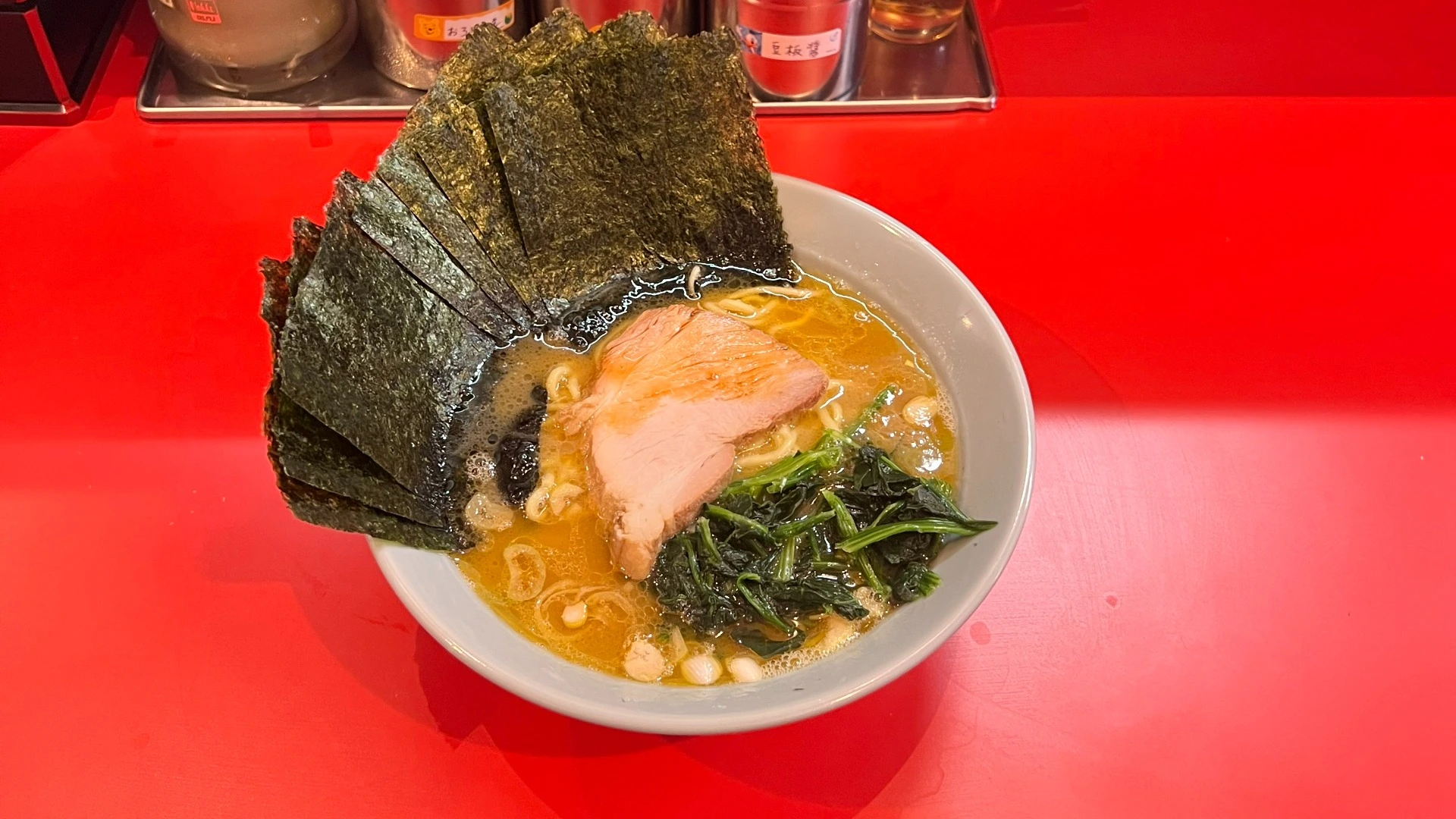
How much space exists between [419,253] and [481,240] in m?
0.11

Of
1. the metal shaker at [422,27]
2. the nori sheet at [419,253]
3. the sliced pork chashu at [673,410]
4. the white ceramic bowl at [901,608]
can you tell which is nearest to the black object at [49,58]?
the metal shaker at [422,27]

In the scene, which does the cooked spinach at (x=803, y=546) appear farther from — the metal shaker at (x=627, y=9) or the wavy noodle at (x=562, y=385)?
the metal shaker at (x=627, y=9)

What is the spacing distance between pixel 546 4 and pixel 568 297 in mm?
680

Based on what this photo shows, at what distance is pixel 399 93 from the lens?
176 centimetres

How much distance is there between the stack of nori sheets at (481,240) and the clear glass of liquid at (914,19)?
0.72m

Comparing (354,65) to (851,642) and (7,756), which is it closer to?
(7,756)

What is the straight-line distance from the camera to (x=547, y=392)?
4.25 feet

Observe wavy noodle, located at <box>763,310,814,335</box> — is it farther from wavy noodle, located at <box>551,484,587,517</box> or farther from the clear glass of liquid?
the clear glass of liquid

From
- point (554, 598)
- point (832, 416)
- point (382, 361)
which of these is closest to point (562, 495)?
point (554, 598)

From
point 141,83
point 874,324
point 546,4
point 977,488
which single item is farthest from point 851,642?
point 141,83

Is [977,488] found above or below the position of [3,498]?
above

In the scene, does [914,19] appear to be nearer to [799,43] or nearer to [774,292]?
[799,43]

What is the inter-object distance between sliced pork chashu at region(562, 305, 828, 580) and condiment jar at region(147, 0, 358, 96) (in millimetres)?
858

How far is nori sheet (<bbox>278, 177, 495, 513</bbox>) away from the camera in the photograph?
1.00 meters
